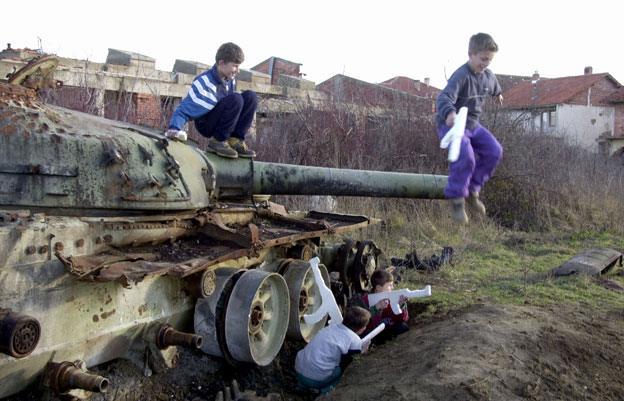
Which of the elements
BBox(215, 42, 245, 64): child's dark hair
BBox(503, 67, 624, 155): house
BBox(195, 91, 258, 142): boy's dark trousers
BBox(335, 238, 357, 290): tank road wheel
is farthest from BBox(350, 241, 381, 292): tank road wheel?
BBox(503, 67, 624, 155): house

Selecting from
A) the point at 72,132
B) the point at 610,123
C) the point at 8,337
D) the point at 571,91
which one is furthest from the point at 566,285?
the point at 610,123

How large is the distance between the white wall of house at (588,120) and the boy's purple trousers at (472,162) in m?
29.2

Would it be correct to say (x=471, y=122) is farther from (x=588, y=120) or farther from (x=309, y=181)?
(x=588, y=120)

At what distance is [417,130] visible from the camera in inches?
543

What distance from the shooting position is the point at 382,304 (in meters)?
6.26

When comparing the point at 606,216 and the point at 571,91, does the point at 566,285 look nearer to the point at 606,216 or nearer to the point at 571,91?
the point at 606,216

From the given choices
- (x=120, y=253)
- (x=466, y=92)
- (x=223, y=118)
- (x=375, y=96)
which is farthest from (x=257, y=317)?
(x=375, y=96)

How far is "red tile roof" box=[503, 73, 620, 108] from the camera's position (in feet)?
88.3

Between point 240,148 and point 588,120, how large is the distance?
32351 mm

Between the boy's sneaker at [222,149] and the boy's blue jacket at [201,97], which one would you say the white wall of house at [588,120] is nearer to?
the boy's blue jacket at [201,97]

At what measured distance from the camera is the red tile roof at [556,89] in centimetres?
2692

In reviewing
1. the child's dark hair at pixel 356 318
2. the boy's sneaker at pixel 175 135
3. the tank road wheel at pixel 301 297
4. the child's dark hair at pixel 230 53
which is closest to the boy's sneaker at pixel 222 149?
the boy's sneaker at pixel 175 135

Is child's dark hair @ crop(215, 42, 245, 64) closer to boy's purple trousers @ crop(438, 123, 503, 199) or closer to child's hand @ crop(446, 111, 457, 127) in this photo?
boy's purple trousers @ crop(438, 123, 503, 199)

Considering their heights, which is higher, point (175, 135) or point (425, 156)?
point (425, 156)
